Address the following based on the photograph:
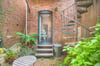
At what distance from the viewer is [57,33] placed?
13.1ft

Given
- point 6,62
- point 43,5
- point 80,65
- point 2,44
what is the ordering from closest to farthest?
1. point 80,65
2. point 6,62
3. point 2,44
4. point 43,5

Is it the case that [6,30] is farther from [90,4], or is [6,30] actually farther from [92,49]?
[90,4]

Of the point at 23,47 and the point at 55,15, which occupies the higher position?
the point at 55,15

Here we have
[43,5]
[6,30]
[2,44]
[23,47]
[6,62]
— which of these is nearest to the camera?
[6,62]

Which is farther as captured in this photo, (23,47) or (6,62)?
(23,47)

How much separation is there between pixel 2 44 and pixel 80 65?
2540 millimetres

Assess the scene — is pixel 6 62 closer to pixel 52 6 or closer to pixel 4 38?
pixel 4 38

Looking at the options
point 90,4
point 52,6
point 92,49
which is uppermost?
point 52,6

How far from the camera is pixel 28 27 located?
4.05 m

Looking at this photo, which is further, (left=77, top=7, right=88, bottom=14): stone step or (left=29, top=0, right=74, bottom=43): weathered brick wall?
(left=29, top=0, right=74, bottom=43): weathered brick wall

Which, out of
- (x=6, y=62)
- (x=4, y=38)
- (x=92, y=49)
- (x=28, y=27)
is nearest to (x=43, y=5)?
(x=28, y=27)

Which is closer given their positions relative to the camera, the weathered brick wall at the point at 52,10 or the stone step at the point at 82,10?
the stone step at the point at 82,10

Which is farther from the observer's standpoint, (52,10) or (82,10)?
(52,10)

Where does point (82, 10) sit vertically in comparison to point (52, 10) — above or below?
below
